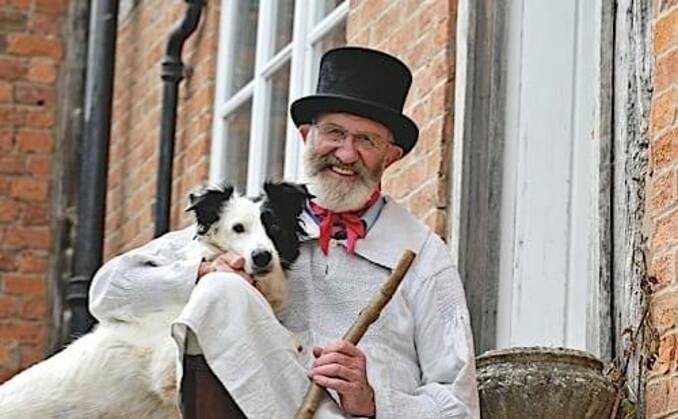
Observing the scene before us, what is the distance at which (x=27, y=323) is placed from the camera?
9.29 m

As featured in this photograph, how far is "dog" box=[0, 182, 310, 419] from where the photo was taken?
4699mm

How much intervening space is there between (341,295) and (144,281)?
459 millimetres

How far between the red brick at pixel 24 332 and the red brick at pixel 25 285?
14 centimetres

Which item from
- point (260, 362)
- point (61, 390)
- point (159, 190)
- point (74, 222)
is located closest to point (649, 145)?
point (260, 362)

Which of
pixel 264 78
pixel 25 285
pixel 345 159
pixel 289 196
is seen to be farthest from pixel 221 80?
pixel 345 159

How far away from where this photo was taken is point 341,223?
4742mm

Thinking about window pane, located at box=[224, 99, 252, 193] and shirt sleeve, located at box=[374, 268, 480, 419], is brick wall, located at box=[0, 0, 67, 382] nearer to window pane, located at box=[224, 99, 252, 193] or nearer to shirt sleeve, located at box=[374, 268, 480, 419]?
window pane, located at box=[224, 99, 252, 193]

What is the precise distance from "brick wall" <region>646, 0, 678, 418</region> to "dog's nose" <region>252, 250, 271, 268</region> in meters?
0.88

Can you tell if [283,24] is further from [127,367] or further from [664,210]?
[664,210]

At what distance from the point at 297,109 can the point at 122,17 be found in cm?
475

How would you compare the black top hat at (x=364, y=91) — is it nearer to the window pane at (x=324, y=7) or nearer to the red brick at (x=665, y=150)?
the red brick at (x=665, y=150)

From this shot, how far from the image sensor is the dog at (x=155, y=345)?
470 centimetres

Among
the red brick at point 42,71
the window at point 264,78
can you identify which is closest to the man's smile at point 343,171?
the window at point 264,78

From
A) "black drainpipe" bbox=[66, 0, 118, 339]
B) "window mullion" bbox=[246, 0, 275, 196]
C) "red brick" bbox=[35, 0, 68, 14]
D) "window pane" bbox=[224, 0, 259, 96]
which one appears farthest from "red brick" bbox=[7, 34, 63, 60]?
"window mullion" bbox=[246, 0, 275, 196]
